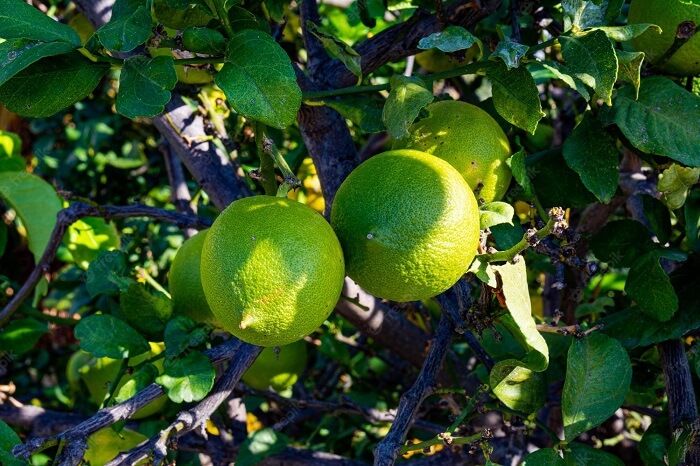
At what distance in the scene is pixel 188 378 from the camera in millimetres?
978

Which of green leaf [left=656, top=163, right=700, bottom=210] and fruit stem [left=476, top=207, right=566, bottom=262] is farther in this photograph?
green leaf [left=656, top=163, right=700, bottom=210]

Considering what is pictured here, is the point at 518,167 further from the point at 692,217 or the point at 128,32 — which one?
the point at 128,32

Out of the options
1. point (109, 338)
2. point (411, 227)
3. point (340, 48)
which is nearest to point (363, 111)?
point (340, 48)

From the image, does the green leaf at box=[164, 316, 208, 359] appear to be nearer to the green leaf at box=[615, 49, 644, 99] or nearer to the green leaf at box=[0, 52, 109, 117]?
the green leaf at box=[0, 52, 109, 117]

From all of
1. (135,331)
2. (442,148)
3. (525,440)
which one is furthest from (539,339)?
(525,440)

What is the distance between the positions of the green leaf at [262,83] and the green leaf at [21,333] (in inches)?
33.4

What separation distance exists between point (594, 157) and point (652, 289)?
0.66 feet

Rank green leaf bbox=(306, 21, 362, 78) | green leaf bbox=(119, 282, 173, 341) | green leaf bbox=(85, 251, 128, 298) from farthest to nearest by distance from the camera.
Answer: green leaf bbox=(85, 251, 128, 298) < green leaf bbox=(119, 282, 173, 341) < green leaf bbox=(306, 21, 362, 78)

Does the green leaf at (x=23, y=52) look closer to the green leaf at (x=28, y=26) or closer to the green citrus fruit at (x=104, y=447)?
the green leaf at (x=28, y=26)

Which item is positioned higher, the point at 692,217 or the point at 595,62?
the point at 595,62

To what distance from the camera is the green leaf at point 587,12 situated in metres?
0.92

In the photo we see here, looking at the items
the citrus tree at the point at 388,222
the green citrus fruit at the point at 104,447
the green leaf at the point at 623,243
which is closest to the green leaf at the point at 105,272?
the citrus tree at the point at 388,222

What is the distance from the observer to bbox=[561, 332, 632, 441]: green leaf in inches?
37.8

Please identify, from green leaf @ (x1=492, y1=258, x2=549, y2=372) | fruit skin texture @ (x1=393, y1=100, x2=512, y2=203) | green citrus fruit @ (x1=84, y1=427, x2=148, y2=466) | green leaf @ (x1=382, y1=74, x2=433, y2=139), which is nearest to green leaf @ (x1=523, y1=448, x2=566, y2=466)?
green leaf @ (x1=492, y1=258, x2=549, y2=372)
